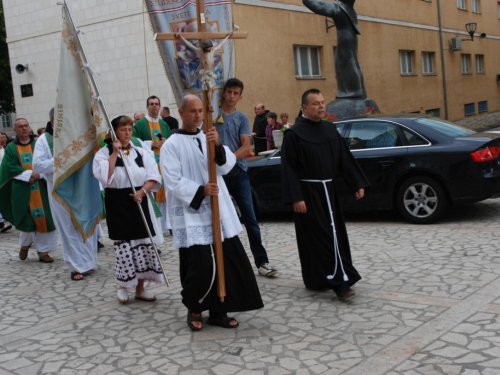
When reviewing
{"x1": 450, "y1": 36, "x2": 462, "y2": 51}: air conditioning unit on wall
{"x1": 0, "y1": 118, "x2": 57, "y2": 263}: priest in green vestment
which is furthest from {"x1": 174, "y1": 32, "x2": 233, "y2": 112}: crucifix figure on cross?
{"x1": 450, "y1": 36, "x2": 462, "y2": 51}: air conditioning unit on wall

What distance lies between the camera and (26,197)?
843 centimetres

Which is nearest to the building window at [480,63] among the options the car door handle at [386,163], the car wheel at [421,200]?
the car door handle at [386,163]

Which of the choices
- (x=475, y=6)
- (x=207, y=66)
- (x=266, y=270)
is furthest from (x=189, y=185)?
(x=475, y=6)

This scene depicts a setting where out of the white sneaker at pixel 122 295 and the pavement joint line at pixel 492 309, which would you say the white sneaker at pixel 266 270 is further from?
the pavement joint line at pixel 492 309

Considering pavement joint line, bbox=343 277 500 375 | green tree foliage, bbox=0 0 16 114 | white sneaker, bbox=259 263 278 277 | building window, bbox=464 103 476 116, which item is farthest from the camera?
building window, bbox=464 103 476 116

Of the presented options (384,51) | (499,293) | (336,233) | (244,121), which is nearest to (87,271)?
(244,121)

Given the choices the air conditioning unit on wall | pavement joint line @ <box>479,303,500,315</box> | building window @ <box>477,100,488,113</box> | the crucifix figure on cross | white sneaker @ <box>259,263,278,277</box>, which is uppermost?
the air conditioning unit on wall

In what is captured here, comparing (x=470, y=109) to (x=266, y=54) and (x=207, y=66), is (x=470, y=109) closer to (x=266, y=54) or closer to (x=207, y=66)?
(x=266, y=54)

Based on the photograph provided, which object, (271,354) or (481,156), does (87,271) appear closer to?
(271,354)

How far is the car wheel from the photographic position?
27.7 ft

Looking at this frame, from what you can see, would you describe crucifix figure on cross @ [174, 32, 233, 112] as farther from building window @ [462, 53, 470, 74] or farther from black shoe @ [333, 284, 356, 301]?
building window @ [462, 53, 470, 74]

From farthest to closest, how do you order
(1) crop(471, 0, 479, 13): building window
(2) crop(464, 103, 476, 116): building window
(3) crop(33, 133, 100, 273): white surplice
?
(1) crop(471, 0, 479, 13): building window < (2) crop(464, 103, 476, 116): building window < (3) crop(33, 133, 100, 273): white surplice

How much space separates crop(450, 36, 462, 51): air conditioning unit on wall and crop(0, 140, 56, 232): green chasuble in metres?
24.8

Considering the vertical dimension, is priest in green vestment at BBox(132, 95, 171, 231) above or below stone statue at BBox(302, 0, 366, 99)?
below
